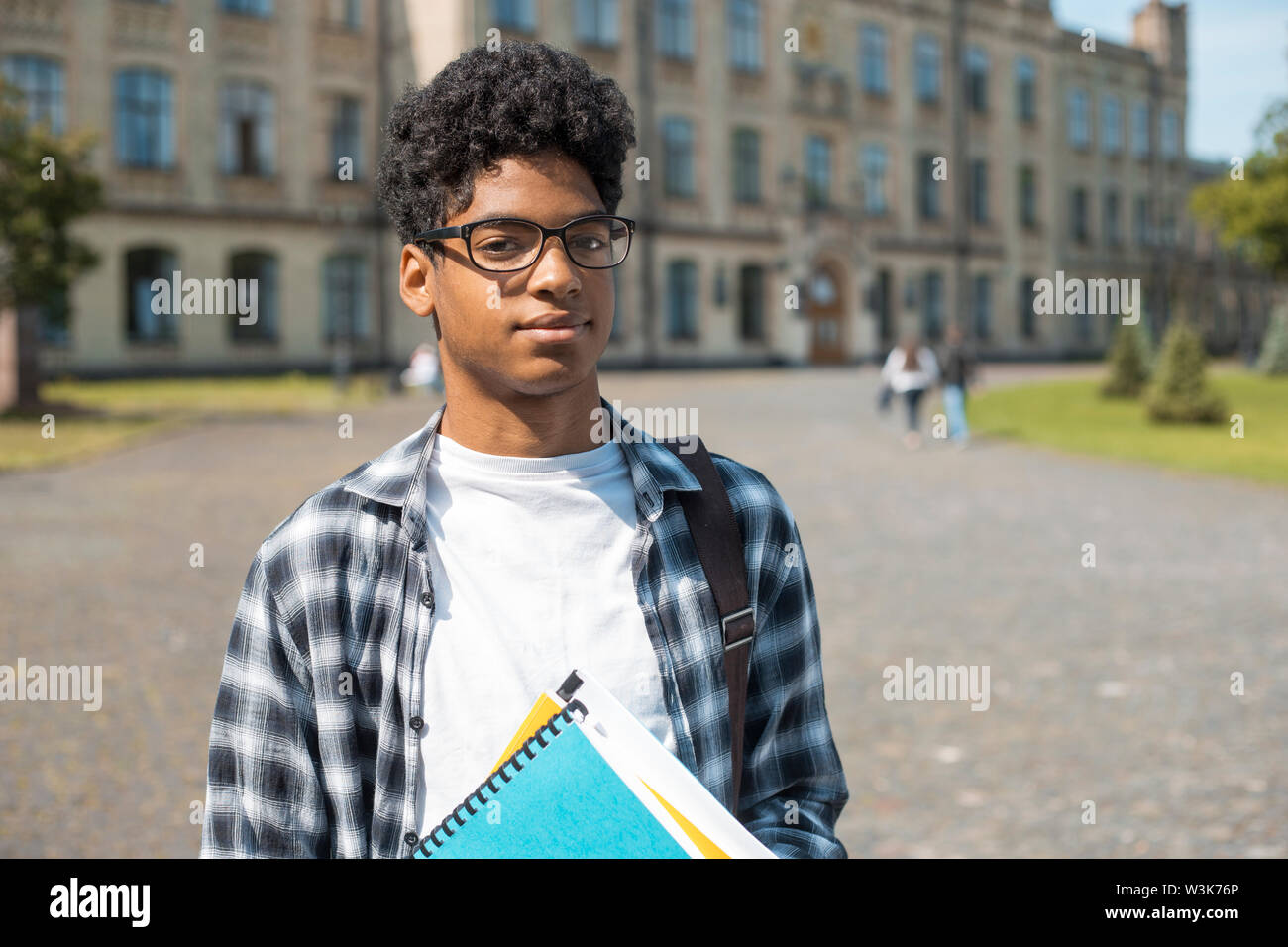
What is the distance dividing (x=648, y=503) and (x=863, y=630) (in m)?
6.77

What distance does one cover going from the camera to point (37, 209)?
20141 millimetres

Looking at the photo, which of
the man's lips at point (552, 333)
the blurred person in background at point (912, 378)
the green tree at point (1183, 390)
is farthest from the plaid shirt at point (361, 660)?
the green tree at point (1183, 390)

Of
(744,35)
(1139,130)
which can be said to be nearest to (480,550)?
(744,35)

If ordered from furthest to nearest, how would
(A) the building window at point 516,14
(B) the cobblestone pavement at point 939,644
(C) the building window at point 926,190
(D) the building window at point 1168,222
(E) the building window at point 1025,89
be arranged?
(D) the building window at point 1168,222
(E) the building window at point 1025,89
(C) the building window at point 926,190
(A) the building window at point 516,14
(B) the cobblestone pavement at point 939,644

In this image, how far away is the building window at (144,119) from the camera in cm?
3083

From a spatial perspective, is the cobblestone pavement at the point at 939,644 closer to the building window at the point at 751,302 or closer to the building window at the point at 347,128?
the building window at the point at 347,128

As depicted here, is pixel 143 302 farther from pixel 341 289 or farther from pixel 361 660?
pixel 361 660

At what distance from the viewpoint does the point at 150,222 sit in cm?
3131

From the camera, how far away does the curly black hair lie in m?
1.23

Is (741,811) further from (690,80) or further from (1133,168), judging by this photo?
(1133,168)

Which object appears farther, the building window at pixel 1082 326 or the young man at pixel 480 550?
the building window at pixel 1082 326

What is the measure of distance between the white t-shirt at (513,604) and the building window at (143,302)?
106ft

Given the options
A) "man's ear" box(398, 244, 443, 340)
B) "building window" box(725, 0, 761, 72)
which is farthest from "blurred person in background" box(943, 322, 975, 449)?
"building window" box(725, 0, 761, 72)

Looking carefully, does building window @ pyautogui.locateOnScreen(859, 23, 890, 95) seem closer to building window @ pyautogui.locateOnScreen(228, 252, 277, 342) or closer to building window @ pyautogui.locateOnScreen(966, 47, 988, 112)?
building window @ pyautogui.locateOnScreen(966, 47, 988, 112)
